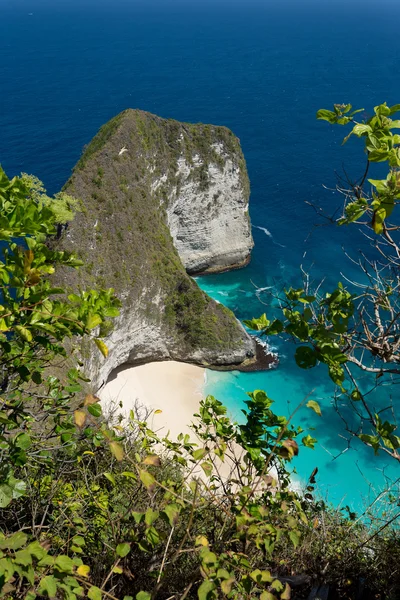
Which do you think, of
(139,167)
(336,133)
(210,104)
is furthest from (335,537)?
(210,104)

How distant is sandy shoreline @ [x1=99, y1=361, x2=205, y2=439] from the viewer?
103 ft

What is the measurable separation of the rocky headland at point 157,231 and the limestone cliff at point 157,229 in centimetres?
8

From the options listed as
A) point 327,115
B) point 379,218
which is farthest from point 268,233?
point 379,218

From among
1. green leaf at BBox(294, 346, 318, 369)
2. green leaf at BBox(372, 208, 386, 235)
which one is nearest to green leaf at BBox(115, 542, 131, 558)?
green leaf at BBox(294, 346, 318, 369)

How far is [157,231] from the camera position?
35.6 m

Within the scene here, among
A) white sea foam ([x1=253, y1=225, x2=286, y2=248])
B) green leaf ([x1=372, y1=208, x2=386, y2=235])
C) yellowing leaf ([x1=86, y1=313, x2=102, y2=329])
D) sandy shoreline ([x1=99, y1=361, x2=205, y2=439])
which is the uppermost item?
green leaf ([x1=372, y1=208, x2=386, y2=235])

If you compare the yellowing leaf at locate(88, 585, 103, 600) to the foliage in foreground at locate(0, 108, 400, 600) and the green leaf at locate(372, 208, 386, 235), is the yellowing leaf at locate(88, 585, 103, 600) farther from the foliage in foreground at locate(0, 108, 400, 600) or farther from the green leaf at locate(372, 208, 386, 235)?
the green leaf at locate(372, 208, 386, 235)

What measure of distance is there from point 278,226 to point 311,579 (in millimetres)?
50199

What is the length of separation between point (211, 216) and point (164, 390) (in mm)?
19168

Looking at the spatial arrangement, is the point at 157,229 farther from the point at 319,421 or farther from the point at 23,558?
the point at 23,558

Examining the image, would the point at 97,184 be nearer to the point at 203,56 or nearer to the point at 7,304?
the point at 7,304

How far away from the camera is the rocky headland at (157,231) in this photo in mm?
29922

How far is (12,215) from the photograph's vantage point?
3.89 m

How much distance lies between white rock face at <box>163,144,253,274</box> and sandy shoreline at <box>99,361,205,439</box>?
1288cm
